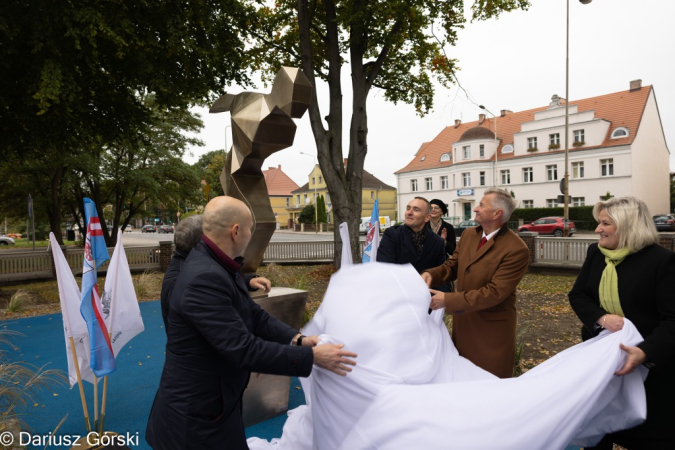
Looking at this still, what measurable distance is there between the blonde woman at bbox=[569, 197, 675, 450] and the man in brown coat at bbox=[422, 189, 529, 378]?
0.54 metres

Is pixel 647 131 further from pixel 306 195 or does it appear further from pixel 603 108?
pixel 306 195

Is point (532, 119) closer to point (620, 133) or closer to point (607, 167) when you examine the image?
point (620, 133)

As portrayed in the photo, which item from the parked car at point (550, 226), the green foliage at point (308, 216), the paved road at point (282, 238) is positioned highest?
the green foliage at point (308, 216)

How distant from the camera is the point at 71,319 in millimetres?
3703

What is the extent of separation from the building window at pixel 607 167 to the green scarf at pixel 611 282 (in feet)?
137

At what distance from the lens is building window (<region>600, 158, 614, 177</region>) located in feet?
123

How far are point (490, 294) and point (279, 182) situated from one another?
78.4 m

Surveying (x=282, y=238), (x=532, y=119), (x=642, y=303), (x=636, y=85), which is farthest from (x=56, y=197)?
(x=636, y=85)

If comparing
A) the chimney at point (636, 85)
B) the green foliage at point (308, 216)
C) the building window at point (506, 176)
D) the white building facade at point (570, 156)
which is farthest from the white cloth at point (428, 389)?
the green foliage at point (308, 216)

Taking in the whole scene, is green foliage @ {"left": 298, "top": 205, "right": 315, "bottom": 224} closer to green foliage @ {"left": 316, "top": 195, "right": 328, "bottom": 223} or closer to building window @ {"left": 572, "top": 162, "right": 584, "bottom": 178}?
green foliage @ {"left": 316, "top": 195, "right": 328, "bottom": 223}

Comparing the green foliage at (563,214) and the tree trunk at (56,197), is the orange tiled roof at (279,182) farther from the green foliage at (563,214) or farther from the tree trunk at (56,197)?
the tree trunk at (56,197)

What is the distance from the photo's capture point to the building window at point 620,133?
3741 cm

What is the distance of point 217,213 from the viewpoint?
6.80ft

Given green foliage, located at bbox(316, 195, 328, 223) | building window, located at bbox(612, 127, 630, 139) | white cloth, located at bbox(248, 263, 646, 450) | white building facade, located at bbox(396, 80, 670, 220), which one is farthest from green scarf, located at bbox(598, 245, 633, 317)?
green foliage, located at bbox(316, 195, 328, 223)
